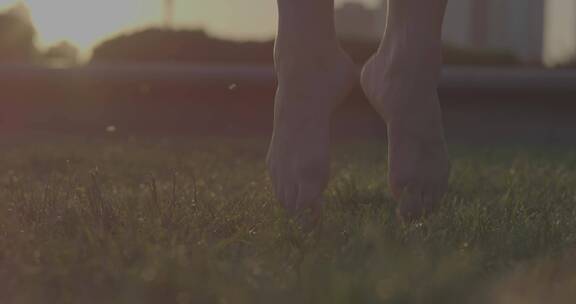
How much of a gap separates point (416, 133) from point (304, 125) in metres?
0.22

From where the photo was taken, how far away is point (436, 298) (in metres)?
0.92

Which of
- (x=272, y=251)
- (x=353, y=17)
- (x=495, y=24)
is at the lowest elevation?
(x=495, y=24)

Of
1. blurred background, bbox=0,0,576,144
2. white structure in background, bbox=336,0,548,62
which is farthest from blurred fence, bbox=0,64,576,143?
white structure in background, bbox=336,0,548,62

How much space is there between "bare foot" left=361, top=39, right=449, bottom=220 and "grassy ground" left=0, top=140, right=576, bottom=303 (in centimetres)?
7

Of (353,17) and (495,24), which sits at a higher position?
(353,17)

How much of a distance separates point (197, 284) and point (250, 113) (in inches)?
197

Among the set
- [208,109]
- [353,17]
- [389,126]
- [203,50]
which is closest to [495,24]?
[353,17]

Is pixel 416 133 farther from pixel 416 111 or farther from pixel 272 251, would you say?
pixel 272 251

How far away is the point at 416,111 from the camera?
5.68ft

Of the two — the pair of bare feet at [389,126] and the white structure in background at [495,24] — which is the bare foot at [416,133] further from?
the white structure in background at [495,24]

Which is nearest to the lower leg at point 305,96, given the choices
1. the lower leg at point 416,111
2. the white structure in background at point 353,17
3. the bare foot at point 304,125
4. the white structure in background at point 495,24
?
the bare foot at point 304,125

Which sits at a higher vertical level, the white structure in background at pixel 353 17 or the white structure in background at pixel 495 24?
the white structure in background at pixel 353 17

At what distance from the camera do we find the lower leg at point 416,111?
1725mm

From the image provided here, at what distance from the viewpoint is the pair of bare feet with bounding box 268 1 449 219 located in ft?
5.65
